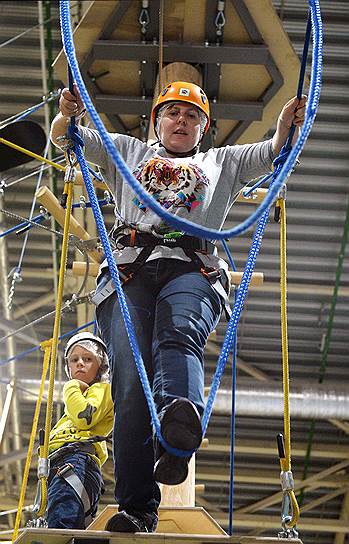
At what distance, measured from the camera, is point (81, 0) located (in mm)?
5820

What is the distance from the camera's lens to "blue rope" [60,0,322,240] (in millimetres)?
1949

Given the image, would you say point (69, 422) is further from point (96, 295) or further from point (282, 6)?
point (282, 6)

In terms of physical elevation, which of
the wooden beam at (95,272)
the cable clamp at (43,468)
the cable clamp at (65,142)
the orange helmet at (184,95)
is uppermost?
the wooden beam at (95,272)

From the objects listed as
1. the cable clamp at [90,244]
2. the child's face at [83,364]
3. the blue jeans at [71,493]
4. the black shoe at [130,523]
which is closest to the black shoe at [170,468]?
the black shoe at [130,523]

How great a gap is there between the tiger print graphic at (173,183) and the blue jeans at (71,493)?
108 centimetres

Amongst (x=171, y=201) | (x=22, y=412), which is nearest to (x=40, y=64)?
(x=22, y=412)

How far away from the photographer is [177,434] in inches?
86.4

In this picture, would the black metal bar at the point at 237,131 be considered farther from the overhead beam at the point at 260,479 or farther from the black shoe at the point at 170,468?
the overhead beam at the point at 260,479

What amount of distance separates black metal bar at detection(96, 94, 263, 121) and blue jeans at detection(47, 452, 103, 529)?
216 cm

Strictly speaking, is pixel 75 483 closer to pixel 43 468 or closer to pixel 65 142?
pixel 43 468

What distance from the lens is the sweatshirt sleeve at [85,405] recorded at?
326 cm

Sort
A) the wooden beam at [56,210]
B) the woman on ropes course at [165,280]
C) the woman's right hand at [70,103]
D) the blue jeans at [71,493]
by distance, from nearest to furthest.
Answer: the woman on ropes course at [165,280]
the woman's right hand at [70,103]
the blue jeans at [71,493]
the wooden beam at [56,210]

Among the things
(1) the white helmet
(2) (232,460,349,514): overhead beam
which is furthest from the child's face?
(2) (232,460,349,514): overhead beam

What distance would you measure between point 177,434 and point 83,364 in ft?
4.68
